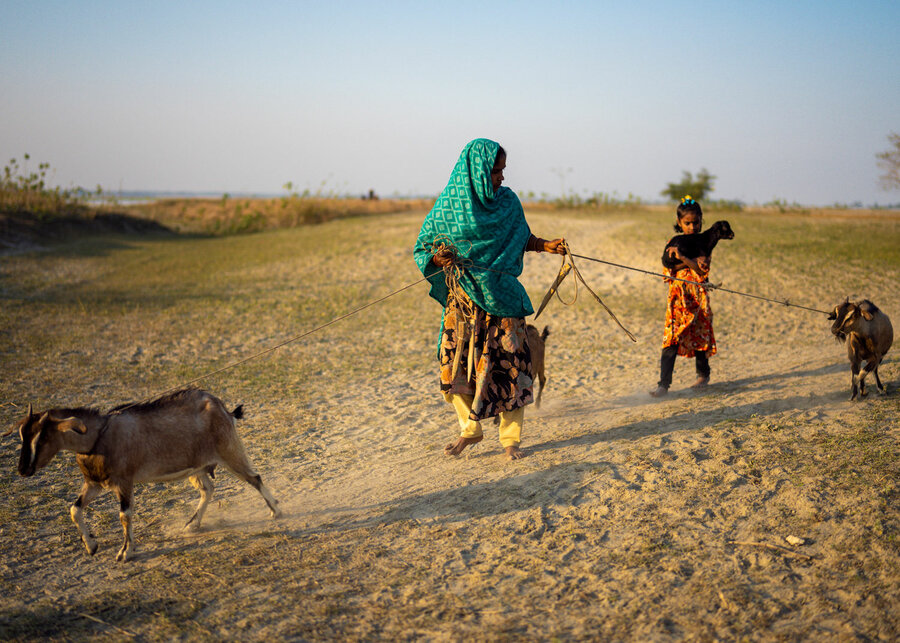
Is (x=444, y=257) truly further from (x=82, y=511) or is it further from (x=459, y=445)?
(x=82, y=511)

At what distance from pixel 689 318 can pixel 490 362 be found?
2.76 m

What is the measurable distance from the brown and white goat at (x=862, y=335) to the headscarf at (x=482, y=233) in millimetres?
3322

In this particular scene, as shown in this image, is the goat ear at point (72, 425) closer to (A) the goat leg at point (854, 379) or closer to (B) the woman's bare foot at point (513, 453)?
(B) the woman's bare foot at point (513, 453)

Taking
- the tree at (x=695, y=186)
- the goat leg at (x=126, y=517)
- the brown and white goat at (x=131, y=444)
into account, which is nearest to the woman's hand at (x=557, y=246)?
the brown and white goat at (x=131, y=444)

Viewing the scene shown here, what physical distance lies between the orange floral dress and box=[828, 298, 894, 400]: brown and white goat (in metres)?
1.18

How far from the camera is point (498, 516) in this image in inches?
177

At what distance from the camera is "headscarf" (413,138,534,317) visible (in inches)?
202

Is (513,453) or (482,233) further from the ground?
(482,233)

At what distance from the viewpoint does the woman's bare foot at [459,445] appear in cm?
559

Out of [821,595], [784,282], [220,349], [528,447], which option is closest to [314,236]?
[220,349]

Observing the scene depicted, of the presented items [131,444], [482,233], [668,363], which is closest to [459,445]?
[482,233]

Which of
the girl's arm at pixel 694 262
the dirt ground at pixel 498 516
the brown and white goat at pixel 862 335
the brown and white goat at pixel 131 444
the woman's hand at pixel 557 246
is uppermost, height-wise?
the woman's hand at pixel 557 246

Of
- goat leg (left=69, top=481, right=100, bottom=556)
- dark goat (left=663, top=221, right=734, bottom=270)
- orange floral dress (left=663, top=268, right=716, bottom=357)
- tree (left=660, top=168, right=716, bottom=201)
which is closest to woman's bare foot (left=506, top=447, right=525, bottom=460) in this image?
orange floral dress (left=663, top=268, right=716, bottom=357)

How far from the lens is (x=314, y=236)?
23750mm
